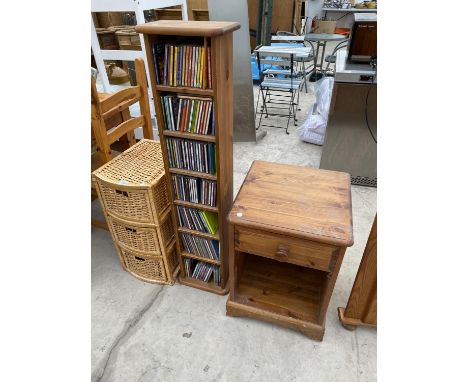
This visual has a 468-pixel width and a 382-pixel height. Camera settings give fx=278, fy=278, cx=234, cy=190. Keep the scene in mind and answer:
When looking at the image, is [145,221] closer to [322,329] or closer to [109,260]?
[109,260]

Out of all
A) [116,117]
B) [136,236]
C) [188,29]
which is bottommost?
[136,236]

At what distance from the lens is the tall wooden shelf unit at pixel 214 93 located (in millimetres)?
1025

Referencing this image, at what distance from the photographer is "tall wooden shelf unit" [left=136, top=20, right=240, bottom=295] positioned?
1025mm

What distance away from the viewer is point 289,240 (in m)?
1.17

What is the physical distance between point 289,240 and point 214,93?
0.68 metres

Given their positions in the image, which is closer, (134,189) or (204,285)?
(134,189)

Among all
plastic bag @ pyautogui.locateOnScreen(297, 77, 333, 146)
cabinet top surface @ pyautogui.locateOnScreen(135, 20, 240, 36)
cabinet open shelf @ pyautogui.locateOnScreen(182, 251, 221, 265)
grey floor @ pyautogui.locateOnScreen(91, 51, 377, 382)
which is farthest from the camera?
plastic bag @ pyautogui.locateOnScreen(297, 77, 333, 146)

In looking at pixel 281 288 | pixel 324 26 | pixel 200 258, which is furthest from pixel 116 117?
pixel 324 26

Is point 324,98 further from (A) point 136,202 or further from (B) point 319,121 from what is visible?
(A) point 136,202

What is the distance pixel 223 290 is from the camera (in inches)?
69.2

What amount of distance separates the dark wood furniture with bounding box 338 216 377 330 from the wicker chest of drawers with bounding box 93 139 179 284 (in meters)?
1.07

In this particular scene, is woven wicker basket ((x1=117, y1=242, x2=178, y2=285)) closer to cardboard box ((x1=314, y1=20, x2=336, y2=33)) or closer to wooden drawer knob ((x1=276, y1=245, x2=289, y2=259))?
wooden drawer knob ((x1=276, y1=245, x2=289, y2=259))

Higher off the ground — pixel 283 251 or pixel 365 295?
pixel 283 251

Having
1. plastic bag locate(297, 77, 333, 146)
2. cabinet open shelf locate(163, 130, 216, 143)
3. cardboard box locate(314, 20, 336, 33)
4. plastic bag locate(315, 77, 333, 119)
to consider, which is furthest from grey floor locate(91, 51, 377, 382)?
cardboard box locate(314, 20, 336, 33)
